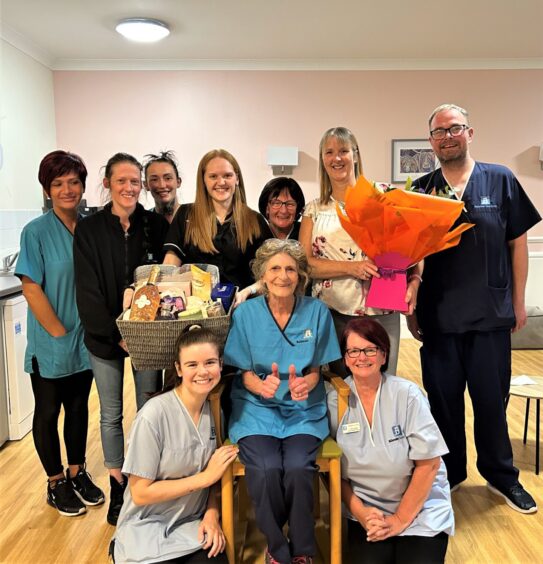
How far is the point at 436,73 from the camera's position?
17.4 ft

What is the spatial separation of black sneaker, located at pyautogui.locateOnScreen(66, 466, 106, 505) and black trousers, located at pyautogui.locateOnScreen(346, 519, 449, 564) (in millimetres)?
1177

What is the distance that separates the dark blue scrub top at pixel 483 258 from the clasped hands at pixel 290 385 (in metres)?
0.75

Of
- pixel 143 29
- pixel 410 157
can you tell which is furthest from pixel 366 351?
pixel 410 157

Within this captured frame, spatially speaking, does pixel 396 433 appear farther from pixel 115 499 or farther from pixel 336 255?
pixel 115 499

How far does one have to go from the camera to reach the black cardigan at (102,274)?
6.84ft

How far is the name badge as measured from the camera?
1.87 metres

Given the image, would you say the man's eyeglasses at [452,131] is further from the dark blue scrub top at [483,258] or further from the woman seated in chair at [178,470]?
the woman seated in chair at [178,470]

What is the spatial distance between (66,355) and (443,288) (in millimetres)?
1577

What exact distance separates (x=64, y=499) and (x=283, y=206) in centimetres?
156

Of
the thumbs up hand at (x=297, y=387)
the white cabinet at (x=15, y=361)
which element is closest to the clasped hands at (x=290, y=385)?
the thumbs up hand at (x=297, y=387)

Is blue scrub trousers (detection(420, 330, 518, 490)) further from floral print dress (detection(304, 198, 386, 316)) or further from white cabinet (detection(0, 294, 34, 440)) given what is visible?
white cabinet (detection(0, 294, 34, 440))

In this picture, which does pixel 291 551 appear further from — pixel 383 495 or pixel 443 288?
pixel 443 288

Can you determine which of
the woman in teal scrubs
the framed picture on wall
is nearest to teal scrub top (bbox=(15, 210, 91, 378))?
the woman in teal scrubs

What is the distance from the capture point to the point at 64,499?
2.34 m
